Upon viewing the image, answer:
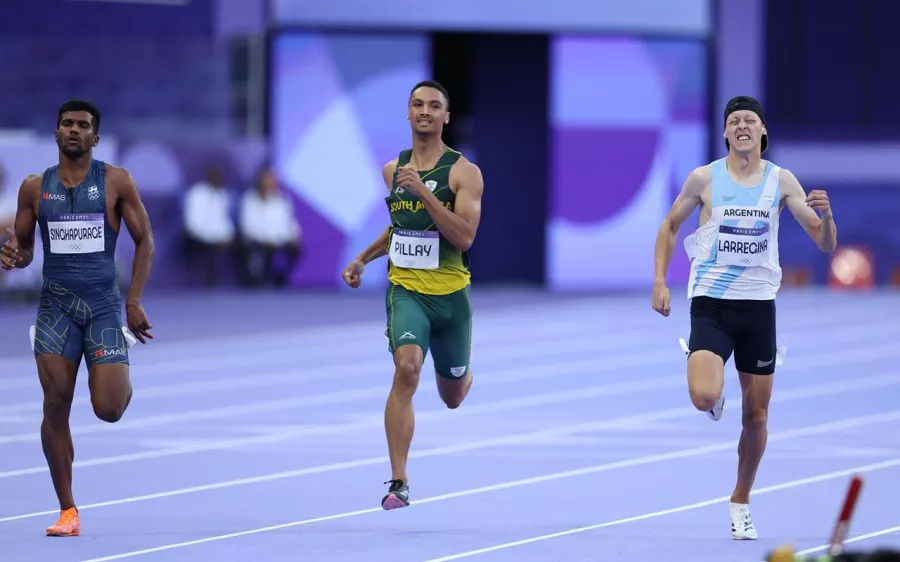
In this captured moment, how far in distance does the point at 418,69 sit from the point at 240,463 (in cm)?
1393

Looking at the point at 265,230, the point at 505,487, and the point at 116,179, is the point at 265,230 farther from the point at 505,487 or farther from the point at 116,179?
the point at 116,179

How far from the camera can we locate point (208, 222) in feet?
68.4

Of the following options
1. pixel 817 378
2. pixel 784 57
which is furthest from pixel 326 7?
pixel 817 378

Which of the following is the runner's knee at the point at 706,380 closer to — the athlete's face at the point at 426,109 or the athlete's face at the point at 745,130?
the athlete's face at the point at 745,130

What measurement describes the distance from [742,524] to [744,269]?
42.7 inches

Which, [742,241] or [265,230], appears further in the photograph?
[265,230]

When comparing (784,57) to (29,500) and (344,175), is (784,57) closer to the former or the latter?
(344,175)

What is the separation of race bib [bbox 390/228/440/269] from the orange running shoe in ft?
6.03

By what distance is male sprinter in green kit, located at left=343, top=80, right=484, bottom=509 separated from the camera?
7211 millimetres

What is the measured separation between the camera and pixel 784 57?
22953 mm

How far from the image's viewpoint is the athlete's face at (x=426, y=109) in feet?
24.1

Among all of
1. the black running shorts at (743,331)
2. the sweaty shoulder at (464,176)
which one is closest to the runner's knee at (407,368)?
the sweaty shoulder at (464,176)

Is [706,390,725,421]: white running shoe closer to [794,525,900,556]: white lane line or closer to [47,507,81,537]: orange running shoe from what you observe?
[794,525,900,556]: white lane line

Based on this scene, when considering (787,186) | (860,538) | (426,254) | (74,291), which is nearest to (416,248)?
(426,254)
